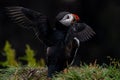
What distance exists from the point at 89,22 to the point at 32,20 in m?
6.12

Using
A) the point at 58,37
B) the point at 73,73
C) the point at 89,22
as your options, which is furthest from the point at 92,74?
the point at 89,22

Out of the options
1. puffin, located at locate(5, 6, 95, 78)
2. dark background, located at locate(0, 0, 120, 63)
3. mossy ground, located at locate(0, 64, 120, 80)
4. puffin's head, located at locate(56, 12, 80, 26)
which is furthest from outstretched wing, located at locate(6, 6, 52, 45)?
dark background, located at locate(0, 0, 120, 63)

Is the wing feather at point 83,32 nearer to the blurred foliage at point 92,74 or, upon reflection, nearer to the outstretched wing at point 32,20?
the outstretched wing at point 32,20

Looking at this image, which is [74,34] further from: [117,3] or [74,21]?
[117,3]

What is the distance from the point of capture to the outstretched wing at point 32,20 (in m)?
11.3

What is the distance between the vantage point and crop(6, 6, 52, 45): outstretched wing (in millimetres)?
11295

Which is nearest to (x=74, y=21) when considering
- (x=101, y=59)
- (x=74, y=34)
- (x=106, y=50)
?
(x=74, y=34)

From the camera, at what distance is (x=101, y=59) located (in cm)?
1555

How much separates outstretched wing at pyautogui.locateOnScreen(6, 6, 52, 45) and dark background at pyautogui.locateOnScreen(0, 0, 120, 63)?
503cm

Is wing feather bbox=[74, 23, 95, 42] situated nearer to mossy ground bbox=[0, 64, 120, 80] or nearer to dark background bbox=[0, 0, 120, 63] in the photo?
mossy ground bbox=[0, 64, 120, 80]

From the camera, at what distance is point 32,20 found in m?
11.4

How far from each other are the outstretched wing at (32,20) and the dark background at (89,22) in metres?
5.03

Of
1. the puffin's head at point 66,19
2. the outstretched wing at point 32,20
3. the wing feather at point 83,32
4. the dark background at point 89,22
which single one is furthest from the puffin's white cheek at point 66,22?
the dark background at point 89,22

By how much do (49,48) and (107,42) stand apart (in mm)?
6063
